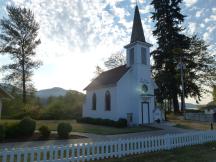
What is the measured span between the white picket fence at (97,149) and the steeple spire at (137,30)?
592 inches

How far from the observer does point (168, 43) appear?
32.5 m

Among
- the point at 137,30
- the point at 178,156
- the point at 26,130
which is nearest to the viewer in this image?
the point at 178,156

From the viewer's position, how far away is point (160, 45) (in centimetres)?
3331

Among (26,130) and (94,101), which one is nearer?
(26,130)

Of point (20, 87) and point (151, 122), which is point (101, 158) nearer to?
point (151, 122)

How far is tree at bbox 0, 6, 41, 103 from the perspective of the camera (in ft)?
87.0

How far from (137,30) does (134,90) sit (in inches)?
292

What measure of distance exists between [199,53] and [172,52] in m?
6.55

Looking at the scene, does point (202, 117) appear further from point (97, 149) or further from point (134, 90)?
point (97, 149)

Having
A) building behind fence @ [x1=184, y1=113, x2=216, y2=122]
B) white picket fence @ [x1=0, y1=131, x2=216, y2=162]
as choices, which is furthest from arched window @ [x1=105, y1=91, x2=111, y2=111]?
white picket fence @ [x1=0, y1=131, x2=216, y2=162]

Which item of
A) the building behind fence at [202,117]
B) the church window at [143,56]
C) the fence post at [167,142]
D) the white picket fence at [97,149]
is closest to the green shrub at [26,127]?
the white picket fence at [97,149]

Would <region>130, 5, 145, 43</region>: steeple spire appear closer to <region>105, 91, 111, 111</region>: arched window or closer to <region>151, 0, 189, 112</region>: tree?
<region>105, 91, 111, 111</region>: arched window

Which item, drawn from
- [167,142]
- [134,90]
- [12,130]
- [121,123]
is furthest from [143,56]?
[12,130]

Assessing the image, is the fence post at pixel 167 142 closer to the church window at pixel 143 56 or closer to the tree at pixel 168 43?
the church window at pixel 143 56
